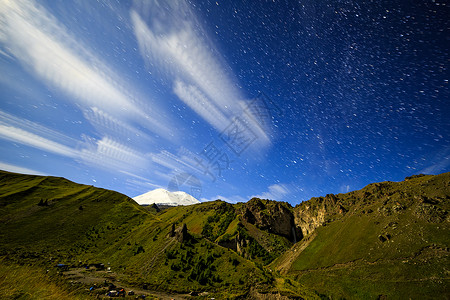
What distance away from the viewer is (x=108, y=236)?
3440 inches

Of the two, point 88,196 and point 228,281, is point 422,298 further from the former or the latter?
point 88,196

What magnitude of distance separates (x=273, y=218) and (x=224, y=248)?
128m

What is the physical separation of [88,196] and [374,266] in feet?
540

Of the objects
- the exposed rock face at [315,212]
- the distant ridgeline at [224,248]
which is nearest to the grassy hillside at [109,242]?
the distant ridgeline at [224,248]

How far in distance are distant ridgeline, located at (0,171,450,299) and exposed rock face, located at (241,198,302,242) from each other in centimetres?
1485

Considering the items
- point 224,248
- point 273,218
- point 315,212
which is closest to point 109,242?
point 224,248

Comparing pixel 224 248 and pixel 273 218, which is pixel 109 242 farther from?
pixel 273 218

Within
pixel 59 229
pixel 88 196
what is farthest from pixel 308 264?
pixel 88 196

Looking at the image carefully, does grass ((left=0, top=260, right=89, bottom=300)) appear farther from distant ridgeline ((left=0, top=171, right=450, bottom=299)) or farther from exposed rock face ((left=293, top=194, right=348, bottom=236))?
exposed rock face ((left=293, top=194, right=348, bottom=236))

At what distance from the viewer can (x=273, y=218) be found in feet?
551

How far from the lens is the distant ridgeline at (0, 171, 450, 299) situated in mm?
40750

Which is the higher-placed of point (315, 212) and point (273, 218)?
point (315, 212)

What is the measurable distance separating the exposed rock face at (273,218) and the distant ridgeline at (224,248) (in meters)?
14.8

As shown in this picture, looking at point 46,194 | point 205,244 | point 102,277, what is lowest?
point 102,277
